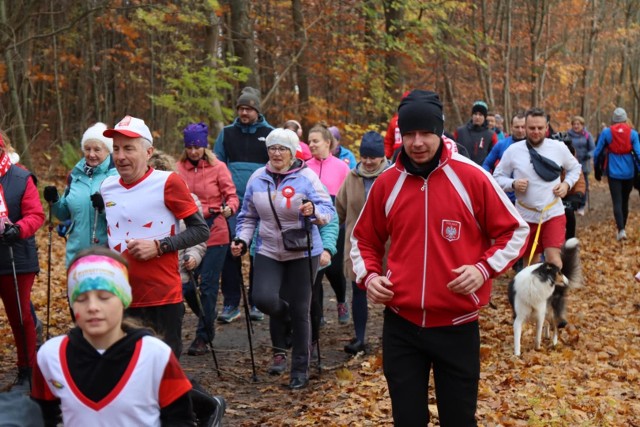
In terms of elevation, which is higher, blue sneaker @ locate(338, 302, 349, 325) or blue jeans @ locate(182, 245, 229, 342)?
blue jeans @ locate(182, 245, 229, 342)

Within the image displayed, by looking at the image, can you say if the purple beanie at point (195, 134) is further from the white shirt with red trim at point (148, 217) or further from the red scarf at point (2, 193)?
the white shirt with red trim at point (148, 217)

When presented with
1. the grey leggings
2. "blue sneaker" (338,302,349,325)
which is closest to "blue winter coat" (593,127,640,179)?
"blue sneaker" (338,302,349,325)

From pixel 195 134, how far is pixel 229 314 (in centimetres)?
284

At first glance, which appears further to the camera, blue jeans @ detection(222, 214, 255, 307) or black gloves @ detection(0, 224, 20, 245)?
blue jeans @ detection(222, 214, 255, 307)

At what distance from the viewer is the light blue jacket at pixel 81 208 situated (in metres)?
6.96

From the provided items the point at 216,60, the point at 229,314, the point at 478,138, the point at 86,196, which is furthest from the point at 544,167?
the point at 216,60

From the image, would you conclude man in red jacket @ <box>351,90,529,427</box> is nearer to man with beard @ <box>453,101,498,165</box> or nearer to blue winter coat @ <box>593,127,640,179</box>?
man with beard @ <box>453,101,498,165</box>

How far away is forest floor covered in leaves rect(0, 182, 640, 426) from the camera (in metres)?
6.51

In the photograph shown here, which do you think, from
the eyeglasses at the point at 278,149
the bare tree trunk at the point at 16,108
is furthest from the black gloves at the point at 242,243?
the bare tree trunk at the point at 16,108

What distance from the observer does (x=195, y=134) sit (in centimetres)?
887

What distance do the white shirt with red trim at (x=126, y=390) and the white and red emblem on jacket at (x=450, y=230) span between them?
1651mm

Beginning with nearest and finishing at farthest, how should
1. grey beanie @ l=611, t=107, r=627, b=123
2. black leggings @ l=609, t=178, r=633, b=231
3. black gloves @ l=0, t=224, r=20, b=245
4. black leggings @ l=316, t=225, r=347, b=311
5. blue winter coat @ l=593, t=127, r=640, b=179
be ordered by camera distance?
1. black gloves @ l=0, t=224, r=20, b=245
2. black leggings @ l=316, t=225, r=347, b=311
3. blue winter coat @ l=593, t=127, r=640, b=179
4. black leggings @ l=609, t=178, r=633, b=231
5. grey beanie @ l=611, t=107, r=627, b=123

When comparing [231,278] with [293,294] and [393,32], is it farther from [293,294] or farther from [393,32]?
[393,32]

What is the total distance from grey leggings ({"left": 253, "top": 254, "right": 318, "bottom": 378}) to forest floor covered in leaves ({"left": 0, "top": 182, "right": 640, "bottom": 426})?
1.24 ft
